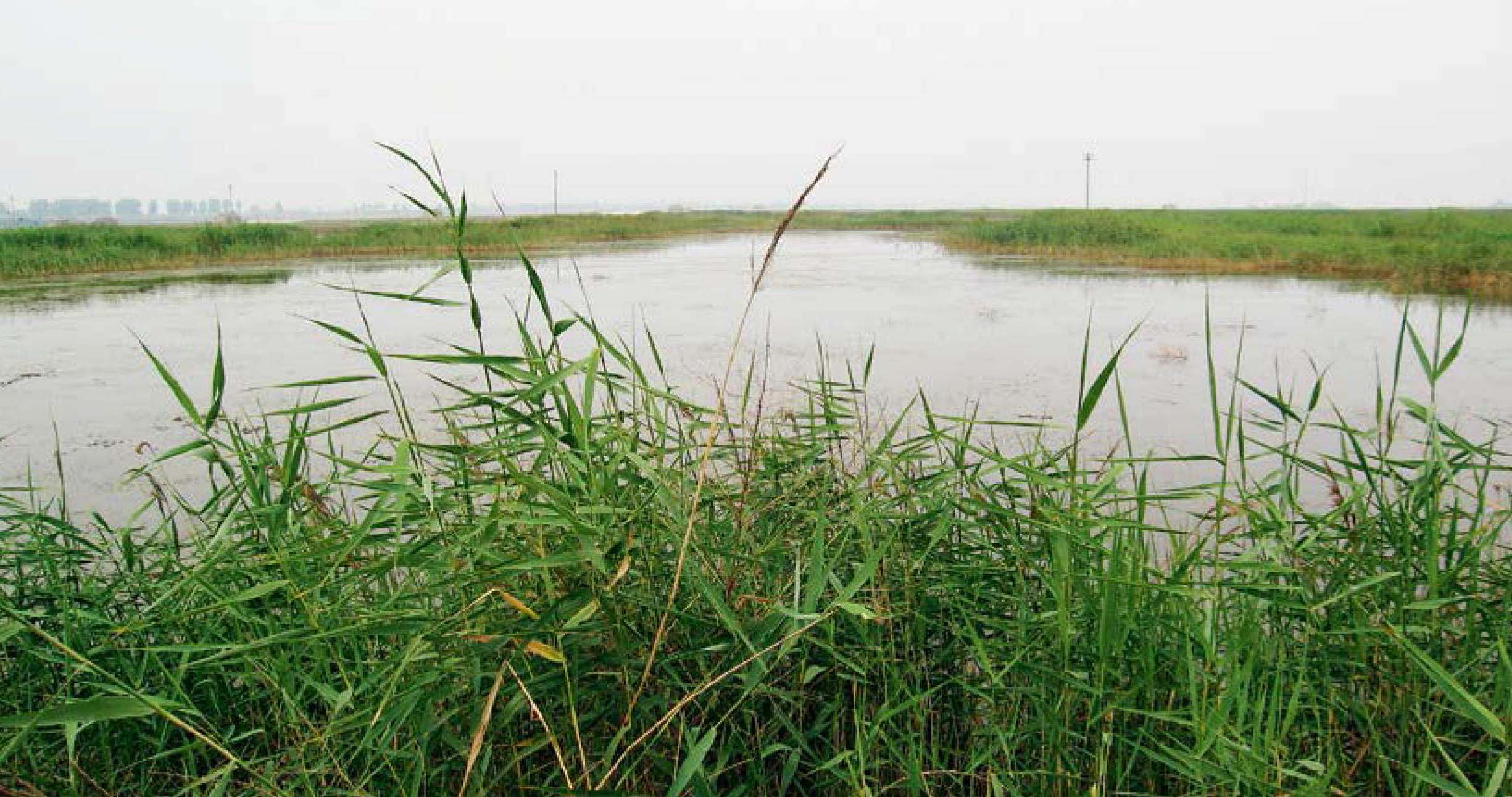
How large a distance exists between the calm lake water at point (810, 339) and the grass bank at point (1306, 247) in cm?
161

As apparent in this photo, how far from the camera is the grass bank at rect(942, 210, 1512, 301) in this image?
12188mm

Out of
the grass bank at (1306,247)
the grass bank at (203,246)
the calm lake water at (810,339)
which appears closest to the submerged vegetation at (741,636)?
the calm lake water at (810,339)

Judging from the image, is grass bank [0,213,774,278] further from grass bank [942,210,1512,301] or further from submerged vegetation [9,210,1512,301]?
grass bank [942,210,1512,301]

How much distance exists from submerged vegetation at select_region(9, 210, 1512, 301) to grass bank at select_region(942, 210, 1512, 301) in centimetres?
3

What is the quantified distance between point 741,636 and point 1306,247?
18214mm

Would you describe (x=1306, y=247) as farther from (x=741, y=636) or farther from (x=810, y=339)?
(x=741, y=636)

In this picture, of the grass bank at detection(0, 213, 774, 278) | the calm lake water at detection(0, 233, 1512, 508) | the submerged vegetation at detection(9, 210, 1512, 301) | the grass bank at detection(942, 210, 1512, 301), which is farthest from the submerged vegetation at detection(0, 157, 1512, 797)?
the grass bank at detection(0, 213, 774, 278)

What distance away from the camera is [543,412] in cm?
165

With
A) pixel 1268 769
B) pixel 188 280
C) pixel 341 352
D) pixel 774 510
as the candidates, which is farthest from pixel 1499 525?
pixel 188 280

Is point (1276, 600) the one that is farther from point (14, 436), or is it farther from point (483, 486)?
point (14, 436)

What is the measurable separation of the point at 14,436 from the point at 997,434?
5.40 meters

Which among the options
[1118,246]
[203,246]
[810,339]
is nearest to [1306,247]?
[1118,246]

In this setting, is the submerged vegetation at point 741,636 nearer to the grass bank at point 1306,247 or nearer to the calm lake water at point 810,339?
the calm lake water at point 810,339

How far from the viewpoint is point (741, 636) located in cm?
116
